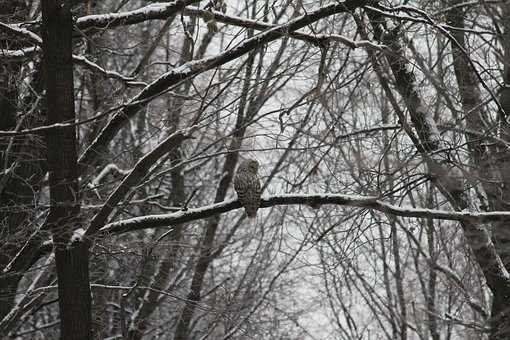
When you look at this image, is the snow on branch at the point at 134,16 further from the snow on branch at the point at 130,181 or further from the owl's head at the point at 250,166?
the owl's head at the point at 250,166

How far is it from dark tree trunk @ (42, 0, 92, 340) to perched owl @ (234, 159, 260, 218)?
4.34 ft

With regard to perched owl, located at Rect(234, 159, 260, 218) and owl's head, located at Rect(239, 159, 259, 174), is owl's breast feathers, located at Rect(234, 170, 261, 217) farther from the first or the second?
owl's head, located at Rect(239, 159, 259, 174)

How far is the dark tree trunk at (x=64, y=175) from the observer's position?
208 inches

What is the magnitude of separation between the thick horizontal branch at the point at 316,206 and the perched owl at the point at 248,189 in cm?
16

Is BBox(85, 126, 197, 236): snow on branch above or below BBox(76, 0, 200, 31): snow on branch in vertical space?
below

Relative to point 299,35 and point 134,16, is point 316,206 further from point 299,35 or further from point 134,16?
point 134,16

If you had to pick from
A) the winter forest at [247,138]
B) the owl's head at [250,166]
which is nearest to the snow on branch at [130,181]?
the winter forest at [247,138]

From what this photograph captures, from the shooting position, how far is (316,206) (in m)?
5.53

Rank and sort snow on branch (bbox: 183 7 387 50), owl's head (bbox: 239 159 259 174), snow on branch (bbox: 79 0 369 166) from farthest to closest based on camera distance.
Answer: owl's head (bbox: 239 159 259 174), snow on branch (bbox: 183 7 387 50), snow on branch (bbox: 79 0 369 166)

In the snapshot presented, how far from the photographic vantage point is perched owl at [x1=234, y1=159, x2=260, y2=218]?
5906mm

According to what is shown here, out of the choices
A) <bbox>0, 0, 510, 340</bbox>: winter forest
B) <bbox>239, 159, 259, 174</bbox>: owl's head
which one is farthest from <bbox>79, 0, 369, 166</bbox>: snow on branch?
<bbox>239, 159, 259, 174</bbox>: owl's head

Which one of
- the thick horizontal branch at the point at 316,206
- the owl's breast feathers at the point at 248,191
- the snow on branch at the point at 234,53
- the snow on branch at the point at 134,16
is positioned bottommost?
the thick horizontal branch at the point at 316,206

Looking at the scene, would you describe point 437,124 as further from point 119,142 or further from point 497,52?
point 119,142

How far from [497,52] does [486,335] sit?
11.4ft
